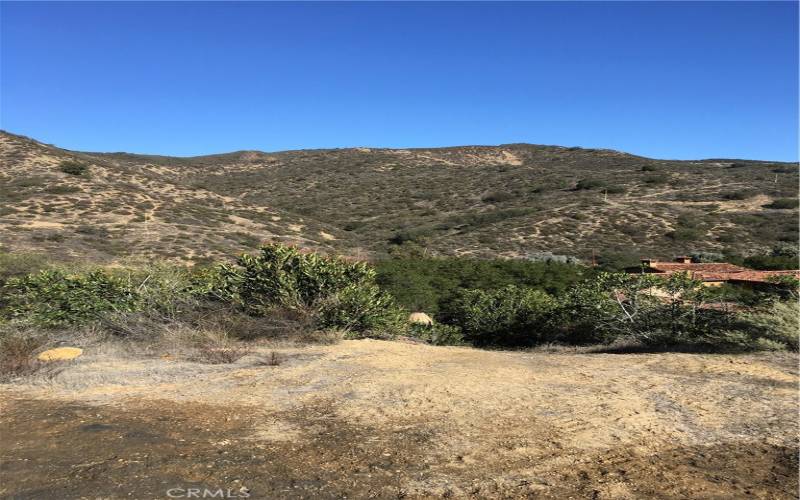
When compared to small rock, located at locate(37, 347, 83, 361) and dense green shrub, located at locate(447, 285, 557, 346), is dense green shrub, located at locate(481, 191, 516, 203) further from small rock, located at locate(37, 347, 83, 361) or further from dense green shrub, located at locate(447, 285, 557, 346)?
small rock, located at locate(37, 347, 83, 361)

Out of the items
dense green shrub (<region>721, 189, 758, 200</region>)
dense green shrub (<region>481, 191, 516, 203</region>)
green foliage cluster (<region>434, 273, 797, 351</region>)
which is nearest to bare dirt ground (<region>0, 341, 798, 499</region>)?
green foliage cluster (<region>434, 273, 797, 351</region>)

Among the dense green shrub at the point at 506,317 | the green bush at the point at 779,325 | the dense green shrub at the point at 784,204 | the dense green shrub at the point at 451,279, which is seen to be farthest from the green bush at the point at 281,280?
the dense green shrub at the point at 784,204

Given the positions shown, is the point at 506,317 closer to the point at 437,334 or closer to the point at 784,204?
the point at 437,334

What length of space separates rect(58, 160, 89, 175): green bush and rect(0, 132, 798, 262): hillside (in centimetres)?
69

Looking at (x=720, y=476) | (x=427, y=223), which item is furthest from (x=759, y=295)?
(x=427, y=223)

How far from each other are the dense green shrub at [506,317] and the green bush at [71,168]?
30807 mm

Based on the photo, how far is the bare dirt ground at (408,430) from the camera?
376cm

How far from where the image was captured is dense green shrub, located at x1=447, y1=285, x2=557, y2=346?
1287 centimetres

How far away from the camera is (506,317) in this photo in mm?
13578

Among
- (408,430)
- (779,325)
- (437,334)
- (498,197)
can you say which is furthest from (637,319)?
(498,197)

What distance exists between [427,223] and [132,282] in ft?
107

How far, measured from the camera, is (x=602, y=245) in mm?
32969

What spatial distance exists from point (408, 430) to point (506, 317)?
9.01 meters

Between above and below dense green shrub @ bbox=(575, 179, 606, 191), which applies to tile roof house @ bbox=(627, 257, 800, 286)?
below
